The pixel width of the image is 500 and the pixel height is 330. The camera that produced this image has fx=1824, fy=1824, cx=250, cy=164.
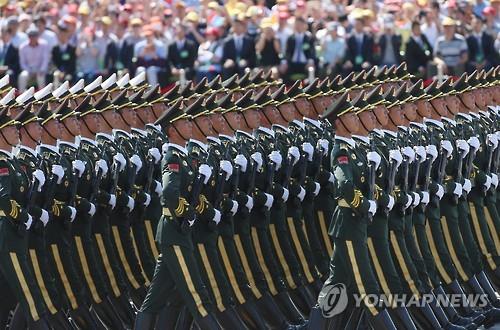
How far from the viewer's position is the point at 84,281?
1321 cm

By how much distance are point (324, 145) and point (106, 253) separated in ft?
6.64

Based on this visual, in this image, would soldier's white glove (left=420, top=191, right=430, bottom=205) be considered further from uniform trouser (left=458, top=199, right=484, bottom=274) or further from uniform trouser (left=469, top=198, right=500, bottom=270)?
uniform trouser (left=469, top=198, right=500, bottom=270)

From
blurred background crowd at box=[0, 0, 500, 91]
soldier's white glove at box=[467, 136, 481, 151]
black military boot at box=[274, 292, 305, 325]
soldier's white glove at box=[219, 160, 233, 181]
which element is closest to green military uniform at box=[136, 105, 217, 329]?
soldier's white glove at box=[219, 160, 233, 181]

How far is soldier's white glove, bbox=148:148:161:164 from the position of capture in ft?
45.4

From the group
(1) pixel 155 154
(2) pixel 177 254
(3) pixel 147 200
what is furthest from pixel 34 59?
(2) pixel 177 254

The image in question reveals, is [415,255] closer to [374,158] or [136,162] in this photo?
[374,158]

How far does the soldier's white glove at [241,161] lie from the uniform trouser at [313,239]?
48.4 inches

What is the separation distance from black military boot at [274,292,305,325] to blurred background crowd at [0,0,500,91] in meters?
10.4

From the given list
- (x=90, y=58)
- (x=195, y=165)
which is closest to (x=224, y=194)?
(x=195, y=165)

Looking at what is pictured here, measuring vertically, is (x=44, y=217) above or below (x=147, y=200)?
above

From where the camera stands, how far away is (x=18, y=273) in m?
12.2

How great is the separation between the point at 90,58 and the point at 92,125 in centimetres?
1194

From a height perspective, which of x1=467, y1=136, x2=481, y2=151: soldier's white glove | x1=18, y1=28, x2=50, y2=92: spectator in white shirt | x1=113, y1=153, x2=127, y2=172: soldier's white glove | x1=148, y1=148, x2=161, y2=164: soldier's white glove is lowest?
x1=18, y1=28, x2=50, y2=92: spectator in white shirt

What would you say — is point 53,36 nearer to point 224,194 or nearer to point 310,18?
point 310,18
